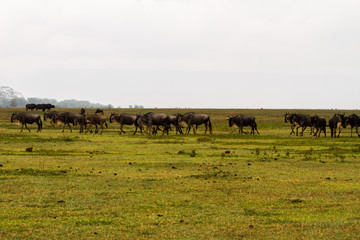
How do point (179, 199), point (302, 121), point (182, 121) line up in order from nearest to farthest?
point (179, 199), point (302, 121), point (182, 121)

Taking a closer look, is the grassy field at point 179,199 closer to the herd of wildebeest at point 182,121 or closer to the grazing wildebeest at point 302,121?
the herd of wildebeest at point 182,121

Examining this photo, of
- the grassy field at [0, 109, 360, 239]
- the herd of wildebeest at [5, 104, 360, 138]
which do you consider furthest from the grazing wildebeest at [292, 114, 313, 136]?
the grassy field at [0, 109, 360, 239]

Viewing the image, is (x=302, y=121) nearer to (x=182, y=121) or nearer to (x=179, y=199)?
(x=182, y=121)

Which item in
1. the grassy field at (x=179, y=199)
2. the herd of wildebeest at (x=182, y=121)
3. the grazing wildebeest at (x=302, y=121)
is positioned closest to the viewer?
the grassy field at (x=179, y=199)

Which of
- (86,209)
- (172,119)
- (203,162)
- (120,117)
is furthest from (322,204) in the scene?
(120,117)

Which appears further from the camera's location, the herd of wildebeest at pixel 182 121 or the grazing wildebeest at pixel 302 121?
the grazing wildebeest at pixel 302 121

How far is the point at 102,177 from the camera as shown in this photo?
16.3m

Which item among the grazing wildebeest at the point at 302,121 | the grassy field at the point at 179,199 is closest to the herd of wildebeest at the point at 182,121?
the grazing wildebeest at the point at 302,121

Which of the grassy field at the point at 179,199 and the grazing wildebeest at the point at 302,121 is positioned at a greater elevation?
the grazing wildebeest at the point at 302,121

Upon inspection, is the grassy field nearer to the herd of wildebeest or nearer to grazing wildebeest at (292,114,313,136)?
the herd of wildebeest

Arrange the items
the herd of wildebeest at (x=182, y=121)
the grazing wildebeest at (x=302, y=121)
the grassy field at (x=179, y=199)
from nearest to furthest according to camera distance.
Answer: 1. the grassy field at (x=179, y=199)
2. the herd of wildebeest at (x=182, y=121)
3. the grazing wildebeest at (x=302, y=121)

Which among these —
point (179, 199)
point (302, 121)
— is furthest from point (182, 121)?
point (179, 199)

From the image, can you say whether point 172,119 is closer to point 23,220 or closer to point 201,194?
point 201,194

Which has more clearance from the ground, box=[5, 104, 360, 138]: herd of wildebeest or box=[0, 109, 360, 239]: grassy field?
box=[5, 104, 360, 138]: herd of wildebeest
